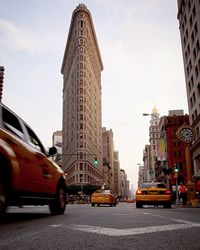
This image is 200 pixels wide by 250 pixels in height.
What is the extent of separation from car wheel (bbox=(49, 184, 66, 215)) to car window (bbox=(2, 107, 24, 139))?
2106 millimetres

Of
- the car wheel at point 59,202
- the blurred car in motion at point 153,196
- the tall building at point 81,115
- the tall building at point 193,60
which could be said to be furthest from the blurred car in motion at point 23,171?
the tall building at point 81,115

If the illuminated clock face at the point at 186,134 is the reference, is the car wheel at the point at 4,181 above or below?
below

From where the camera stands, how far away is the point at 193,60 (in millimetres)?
43625

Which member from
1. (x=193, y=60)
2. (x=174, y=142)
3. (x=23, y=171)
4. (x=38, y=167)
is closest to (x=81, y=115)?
(x=174, y=142)

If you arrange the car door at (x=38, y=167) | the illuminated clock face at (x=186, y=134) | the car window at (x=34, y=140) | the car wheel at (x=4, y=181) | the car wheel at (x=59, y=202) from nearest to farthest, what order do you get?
1. the car wheel at (x=4, y=181)
2. the car door at (x=38, y=167)
3. the car window at (x=34, y=140)
4. the car wheel at (x=59, y=202)
5. the illuminated clock face at (x=186, y=134)

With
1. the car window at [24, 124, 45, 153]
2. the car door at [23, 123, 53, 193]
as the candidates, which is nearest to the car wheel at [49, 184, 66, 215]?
the car door at [23, 123, 53, 193]

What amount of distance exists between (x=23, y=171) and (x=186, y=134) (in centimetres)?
1924

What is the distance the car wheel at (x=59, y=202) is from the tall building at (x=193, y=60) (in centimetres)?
3404

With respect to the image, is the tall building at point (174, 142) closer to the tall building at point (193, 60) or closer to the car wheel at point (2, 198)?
the tall building at point (193, 60)

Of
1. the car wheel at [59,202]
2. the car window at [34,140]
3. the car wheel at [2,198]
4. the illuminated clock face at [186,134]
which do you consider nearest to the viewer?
the car wheel at [2,198]

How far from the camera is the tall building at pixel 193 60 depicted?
136ft

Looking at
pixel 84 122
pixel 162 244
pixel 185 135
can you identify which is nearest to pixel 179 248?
pixel 162 244

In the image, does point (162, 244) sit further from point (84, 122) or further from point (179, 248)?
point (84, 122)

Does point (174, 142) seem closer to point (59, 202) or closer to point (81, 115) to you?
point (81, 115)
